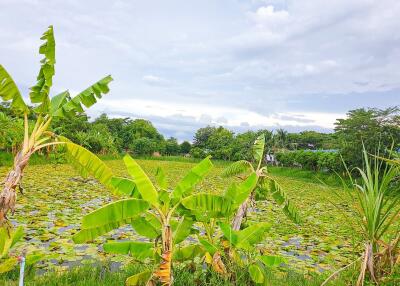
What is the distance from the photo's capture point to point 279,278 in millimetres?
4477

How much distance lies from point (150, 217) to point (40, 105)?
2.00 m

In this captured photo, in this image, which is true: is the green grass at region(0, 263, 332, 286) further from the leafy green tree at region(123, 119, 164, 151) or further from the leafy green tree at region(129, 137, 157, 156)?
the leafy green tree at region(123, 119, 164, 151)

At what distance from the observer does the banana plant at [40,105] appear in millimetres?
3469

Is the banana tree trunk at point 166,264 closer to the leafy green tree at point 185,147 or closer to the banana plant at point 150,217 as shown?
the banana plant at point 150,217

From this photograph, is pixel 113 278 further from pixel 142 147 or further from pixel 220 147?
pixel 220 147

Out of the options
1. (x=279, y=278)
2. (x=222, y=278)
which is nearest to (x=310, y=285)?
(x=279, y=278)

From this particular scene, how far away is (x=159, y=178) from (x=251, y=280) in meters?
1.52

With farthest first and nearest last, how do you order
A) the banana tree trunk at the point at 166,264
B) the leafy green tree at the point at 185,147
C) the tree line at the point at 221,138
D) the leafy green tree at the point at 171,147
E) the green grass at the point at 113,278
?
the leafy green tree at the point at 185,147 → the leafy green tree at the point at 171,147 → the tree line at the point at 221,138 → the green grass at the point at 113,278 → the banana tree trunk at the point at 166,264

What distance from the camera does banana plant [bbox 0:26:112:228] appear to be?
137 inches

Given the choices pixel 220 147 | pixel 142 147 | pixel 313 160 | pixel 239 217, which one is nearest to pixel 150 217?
pixel 239 217

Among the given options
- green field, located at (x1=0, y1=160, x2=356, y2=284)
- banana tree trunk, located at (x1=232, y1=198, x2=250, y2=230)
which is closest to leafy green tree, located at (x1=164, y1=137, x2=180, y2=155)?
green field, located at (x1=0, y1=160, x2=356, y2=284)

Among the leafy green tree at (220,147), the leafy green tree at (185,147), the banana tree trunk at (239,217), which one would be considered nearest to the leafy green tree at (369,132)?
the banana tree trunk at (239,217)

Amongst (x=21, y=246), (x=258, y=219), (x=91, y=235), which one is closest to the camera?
(x=91, y=235)

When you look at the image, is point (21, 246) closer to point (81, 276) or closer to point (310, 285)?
point (81, 276)
